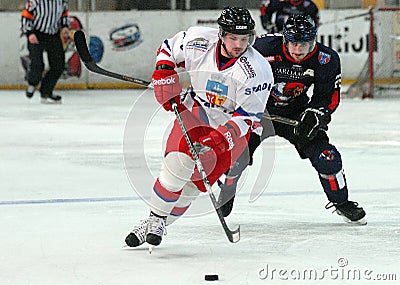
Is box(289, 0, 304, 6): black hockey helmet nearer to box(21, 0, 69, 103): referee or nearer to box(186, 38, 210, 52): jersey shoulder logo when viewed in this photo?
box(21, 0, 69, 103): referee

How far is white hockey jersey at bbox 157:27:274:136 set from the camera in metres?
3.74

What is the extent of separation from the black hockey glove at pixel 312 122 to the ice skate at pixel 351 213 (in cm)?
32

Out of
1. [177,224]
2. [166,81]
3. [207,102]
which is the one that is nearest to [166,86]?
[166,81]

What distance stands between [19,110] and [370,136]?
344cm

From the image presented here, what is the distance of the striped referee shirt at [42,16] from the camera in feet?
31.8

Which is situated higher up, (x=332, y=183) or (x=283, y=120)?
(x=283, y=120)

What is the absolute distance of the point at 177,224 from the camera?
4.28 metres

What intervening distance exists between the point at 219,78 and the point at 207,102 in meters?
0.13

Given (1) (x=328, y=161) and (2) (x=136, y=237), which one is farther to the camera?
(1) (x=328, y=161)

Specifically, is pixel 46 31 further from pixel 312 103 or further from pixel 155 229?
pixel 155 229

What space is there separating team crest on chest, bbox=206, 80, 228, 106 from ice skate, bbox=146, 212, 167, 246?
0.48 m

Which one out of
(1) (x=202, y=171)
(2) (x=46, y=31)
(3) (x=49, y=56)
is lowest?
(3) (x=49, y=56)

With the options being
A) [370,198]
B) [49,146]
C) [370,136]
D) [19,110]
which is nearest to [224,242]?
[370,198]

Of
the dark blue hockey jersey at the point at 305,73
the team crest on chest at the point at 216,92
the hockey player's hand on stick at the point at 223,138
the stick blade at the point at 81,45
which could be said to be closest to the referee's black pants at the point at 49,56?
the stick blade at the point at 81,45
